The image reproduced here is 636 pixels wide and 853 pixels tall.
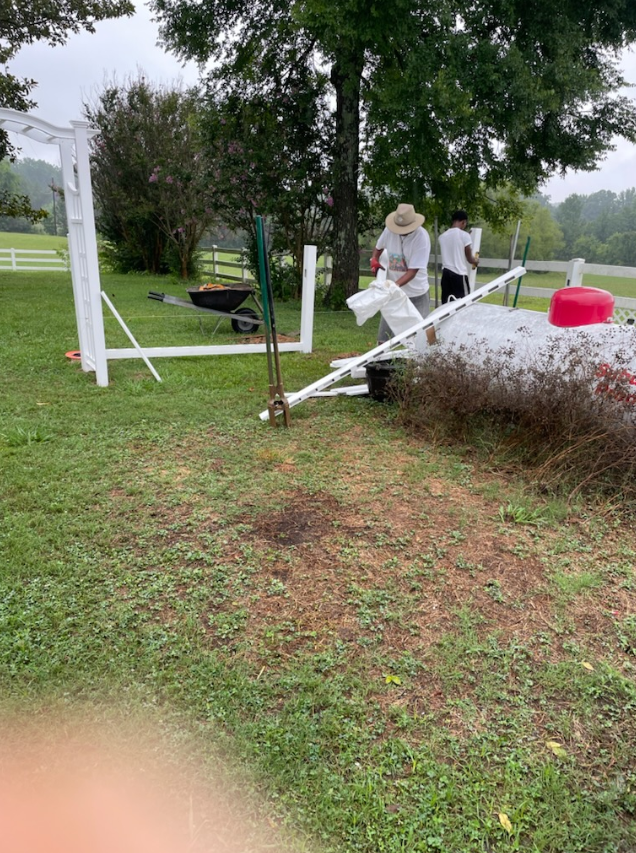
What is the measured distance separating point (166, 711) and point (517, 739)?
1.21 meters

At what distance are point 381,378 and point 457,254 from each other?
295 cm

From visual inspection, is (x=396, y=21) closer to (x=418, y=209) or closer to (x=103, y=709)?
(x=418, y=209)

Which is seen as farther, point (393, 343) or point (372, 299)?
point (372, 299)

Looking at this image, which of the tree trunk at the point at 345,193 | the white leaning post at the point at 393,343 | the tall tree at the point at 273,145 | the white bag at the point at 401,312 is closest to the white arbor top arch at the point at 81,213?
the white leaning post at the point at 393,343

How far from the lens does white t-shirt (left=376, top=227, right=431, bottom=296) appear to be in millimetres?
6137

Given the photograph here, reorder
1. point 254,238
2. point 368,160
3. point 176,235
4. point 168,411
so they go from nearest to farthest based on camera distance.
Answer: point 168,411 → point 368,160 → point 254,238 → point 176,235

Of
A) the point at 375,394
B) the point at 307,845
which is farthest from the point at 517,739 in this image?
the point at 375,394

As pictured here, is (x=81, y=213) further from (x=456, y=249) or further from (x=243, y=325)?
(x=456, y=249)

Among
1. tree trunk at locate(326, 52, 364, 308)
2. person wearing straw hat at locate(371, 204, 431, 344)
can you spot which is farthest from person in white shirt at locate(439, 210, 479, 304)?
tree trunk at locate(326, 52, 364, 308)

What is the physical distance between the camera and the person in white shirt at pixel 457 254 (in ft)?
25.4

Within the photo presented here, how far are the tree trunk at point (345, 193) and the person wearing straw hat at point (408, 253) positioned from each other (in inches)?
271

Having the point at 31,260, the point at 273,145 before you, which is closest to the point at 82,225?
the point at 273,145

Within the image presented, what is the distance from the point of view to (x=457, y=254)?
778cm

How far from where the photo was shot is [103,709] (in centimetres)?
213
